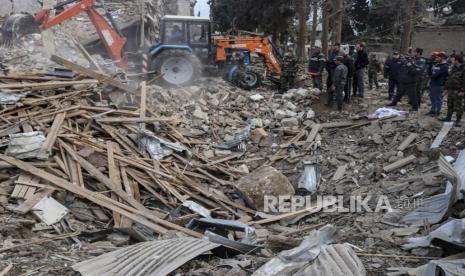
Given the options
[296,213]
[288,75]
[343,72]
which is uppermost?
[343,72]

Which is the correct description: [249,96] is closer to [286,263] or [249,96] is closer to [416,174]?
[416,174]

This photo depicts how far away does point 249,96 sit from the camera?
48.6ft

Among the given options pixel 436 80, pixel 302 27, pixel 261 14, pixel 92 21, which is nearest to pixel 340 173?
pixel 436 80

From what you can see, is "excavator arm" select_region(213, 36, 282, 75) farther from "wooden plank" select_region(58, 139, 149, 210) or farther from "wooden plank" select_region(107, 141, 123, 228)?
"wooden plank" select_region(58, 139, 149, 210)

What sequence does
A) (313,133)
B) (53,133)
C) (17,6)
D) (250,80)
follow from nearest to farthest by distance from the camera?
(53,133)
(313,133)
(250,80)
(17,6)

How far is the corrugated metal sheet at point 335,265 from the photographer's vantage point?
457 centimetres

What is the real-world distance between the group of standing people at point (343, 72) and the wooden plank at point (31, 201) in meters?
8.06

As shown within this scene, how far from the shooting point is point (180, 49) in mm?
15227

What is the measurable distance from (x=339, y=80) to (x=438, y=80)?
97.1 inches

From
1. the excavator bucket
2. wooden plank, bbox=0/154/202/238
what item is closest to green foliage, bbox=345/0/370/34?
the excavator bucket

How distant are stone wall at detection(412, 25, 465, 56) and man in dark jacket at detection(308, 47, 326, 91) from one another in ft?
69.3

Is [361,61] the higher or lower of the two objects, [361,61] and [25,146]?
the higher

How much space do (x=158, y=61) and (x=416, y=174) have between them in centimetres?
871

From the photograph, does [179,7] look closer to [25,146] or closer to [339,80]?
[339,80]
